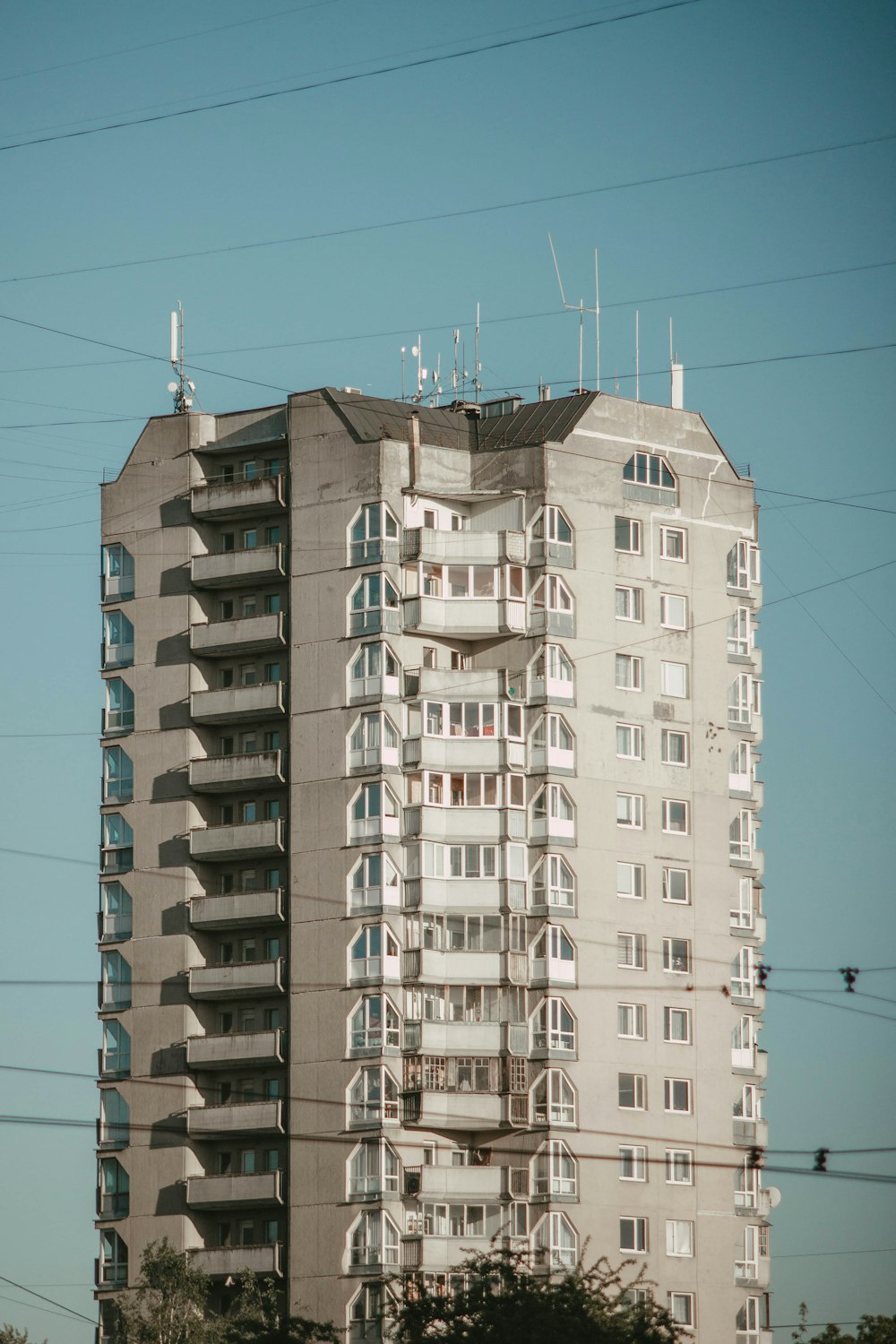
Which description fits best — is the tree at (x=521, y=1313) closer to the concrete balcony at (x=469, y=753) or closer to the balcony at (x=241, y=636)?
the concrete balcony at (x=469, y=753)

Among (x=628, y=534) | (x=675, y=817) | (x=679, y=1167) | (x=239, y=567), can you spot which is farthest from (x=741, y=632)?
(x=679, y=1167)

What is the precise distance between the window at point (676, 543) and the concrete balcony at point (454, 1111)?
26.7m

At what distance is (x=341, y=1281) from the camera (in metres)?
122

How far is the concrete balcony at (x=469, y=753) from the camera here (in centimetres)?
12794

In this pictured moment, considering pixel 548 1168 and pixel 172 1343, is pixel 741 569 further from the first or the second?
pixel 172 1343

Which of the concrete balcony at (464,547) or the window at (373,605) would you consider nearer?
the window at (373,605)

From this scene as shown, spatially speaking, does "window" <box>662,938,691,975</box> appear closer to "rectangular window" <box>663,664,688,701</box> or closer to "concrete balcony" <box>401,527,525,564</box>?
"rectangular window" <box>663,664,688,701</box>

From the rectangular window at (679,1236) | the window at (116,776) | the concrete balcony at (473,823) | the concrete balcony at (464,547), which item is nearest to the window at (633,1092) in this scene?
→ the rectangular window at (679,1236)

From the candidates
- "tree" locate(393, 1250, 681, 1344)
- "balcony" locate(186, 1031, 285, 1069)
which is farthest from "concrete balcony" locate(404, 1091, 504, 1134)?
"tree" locate(393, 1250, 681, 1344)

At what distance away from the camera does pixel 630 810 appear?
425 feet

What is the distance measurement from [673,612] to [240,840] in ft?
73.0

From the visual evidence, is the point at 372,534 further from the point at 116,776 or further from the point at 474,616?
the point at 116,776

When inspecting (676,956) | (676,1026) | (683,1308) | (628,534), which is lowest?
(683,1308)

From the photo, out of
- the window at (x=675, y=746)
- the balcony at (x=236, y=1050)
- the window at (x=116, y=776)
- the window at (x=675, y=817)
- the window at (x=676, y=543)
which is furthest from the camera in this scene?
the window at (x=116, y=776)
